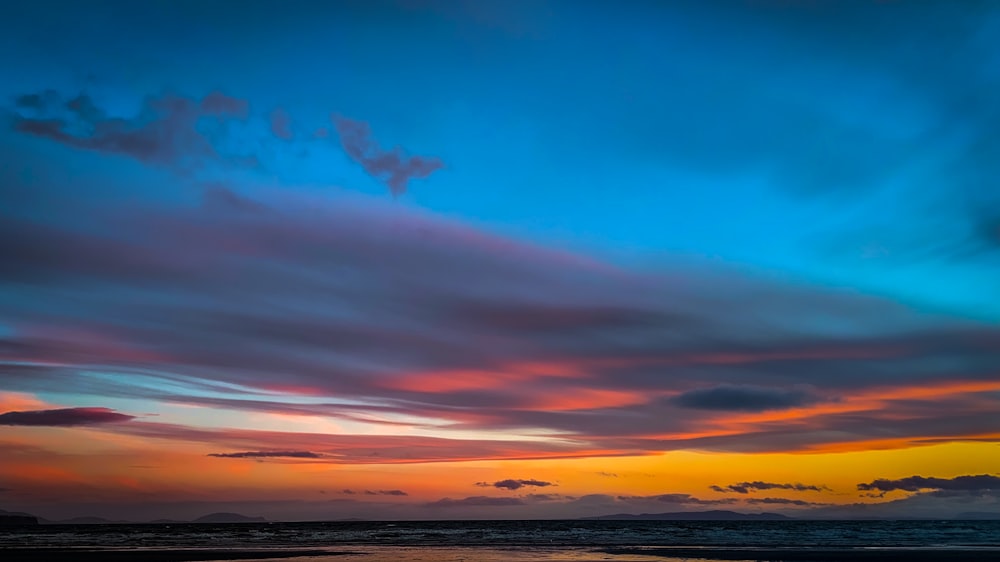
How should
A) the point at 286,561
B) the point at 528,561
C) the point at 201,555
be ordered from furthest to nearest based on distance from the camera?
the point at 201,555
the point at 286,561
the point at 528,561

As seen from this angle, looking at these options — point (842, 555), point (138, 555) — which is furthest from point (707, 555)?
point (138, 555)

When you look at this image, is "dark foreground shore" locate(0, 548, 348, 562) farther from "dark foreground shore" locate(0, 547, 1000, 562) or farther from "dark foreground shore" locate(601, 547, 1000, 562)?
"dark foreground shore" locate(601, 547, 1000, 562)

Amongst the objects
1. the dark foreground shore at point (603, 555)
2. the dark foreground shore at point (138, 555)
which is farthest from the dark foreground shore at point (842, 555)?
the dark foreground shore at point (138, 555)

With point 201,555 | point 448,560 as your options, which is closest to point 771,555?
point 448,560

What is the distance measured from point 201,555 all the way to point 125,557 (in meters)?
6.40

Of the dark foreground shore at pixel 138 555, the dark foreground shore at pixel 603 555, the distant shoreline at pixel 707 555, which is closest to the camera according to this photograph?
the dark foreground shore at pixel 603 555

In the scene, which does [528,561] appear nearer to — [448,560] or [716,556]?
[448,560]

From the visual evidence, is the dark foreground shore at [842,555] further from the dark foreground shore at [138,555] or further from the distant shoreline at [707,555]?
the dark foreground shore at [138,555]

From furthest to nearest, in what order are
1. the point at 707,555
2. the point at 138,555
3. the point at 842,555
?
the point at 138,555
the point at 842,555
the point at 707,555

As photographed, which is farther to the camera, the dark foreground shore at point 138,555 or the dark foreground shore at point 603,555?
the dark foreground shore at point 138,555

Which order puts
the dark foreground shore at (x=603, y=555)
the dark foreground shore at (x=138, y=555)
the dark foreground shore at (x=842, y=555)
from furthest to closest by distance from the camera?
the dark foreground shore at (x=138, y=555) < the dark foreground shore at (x=842, y=555) < the dark foreground shore at (x=603, y=555)

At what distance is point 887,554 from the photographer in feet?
184

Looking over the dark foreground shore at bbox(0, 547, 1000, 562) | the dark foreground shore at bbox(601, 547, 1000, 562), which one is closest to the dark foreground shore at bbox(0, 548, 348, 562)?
the dark foreground shore at bbox(0, 547, 1000, 562)

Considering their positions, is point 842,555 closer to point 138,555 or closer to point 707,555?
point 707,555
